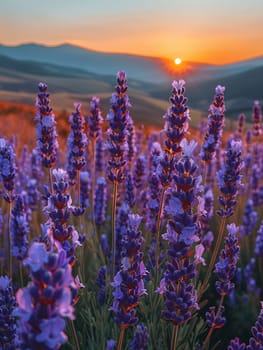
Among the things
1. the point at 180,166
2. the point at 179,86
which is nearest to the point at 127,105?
the point at 179,86

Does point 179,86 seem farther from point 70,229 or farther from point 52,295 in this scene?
point 52,295

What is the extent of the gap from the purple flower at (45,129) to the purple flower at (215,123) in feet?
3.93

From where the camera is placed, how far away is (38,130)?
303 centimetres

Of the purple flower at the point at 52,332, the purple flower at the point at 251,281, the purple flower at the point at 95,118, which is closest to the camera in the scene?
the purple flower at the point at 52,332

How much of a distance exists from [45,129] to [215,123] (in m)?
1.29

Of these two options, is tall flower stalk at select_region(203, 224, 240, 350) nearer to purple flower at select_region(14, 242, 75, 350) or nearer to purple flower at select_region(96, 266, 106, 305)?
purple flower at select_region(96, 266, 106, 305)

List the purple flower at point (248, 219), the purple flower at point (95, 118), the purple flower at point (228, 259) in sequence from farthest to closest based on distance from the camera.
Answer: the purple flower at point (248, 219)
the purple flower at point (95, 118)
the purple flower at point (228, 259)

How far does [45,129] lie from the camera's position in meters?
2.99

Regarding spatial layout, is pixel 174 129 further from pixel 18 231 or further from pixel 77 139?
pixel 18 231

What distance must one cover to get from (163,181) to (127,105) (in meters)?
0.60

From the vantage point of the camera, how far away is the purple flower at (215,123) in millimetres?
3316

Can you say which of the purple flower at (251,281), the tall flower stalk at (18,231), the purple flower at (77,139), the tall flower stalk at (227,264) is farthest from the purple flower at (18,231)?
the purple flower at (251,281)

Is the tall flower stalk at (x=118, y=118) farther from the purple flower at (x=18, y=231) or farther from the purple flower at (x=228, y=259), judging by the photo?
the purple flower at (x=228, y=259)

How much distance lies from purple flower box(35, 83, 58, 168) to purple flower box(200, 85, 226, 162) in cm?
120
